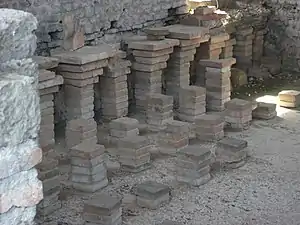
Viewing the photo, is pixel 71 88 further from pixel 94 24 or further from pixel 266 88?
pixel 266 88

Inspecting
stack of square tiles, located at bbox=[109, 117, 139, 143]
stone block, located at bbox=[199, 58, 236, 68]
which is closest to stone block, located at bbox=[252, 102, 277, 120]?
stone block, located at bbox=[199, 58, 236, 68]

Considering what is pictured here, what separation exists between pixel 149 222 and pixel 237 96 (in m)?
4.77

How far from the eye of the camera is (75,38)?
891 cm

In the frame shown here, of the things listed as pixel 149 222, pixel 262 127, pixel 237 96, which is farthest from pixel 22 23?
pixel 237 96

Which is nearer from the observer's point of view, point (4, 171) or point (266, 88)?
point (4, 171)

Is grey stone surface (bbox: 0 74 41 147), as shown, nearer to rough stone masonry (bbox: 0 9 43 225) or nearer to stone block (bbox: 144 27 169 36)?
rough stone masonry (bbox: 0 9 43 225)

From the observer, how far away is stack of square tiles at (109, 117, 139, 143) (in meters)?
8.12

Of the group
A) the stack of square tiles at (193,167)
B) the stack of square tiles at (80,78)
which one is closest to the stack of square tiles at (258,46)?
the stack of square tiles at (80,78)

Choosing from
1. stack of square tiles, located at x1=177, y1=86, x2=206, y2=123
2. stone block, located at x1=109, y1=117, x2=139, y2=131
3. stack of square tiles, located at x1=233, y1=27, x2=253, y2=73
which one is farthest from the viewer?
stack of square tiles, located at x1=233, y1=27, x2=253, y2=73

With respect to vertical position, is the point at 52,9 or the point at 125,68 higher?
the point at 52,9

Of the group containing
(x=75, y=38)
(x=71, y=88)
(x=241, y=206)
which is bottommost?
(x=241, y=206)

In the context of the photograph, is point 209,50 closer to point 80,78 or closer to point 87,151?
point 80,78

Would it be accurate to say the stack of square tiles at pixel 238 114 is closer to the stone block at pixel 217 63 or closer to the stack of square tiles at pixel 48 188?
the stone block at pixel 217 63

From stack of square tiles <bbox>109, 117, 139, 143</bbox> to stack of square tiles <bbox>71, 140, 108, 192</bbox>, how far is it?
132 centimetres
